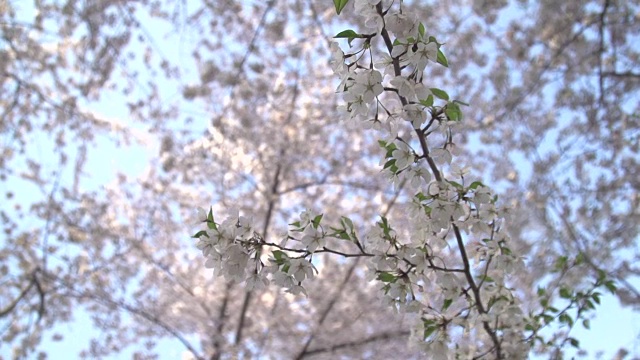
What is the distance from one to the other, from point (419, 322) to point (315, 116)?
5.50 m

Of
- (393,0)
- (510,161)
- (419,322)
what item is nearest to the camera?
(393,0)

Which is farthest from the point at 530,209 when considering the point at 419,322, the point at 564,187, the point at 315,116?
the point at 419,322

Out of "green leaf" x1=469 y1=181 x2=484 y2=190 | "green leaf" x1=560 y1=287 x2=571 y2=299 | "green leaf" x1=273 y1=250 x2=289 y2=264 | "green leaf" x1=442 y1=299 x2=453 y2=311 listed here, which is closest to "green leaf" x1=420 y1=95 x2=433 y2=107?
"green leaf" x1=469 y1=181 x2=484 y2=190

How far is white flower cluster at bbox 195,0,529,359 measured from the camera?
1.29 meters

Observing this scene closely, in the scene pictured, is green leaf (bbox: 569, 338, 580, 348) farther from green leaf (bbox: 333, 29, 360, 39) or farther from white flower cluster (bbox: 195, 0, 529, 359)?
green leaf (bbox: 333, 29, 360, 39)

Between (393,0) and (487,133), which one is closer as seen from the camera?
(393,0)

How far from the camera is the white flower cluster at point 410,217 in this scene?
50.8 inches

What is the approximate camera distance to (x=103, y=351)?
24.0 feet

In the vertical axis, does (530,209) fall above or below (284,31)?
below

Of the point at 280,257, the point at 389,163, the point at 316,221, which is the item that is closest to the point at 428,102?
the point at 389,163

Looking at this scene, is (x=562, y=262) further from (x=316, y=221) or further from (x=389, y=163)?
(x=316, y=221)

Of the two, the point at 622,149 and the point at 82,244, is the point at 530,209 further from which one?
the point at 82,244

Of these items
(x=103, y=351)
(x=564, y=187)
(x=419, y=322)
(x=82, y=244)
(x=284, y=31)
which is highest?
(x=284, y=31)

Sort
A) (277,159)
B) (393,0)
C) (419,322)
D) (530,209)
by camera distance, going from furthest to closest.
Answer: (277,159) < (530,209) < (419,322) < (393,0)
